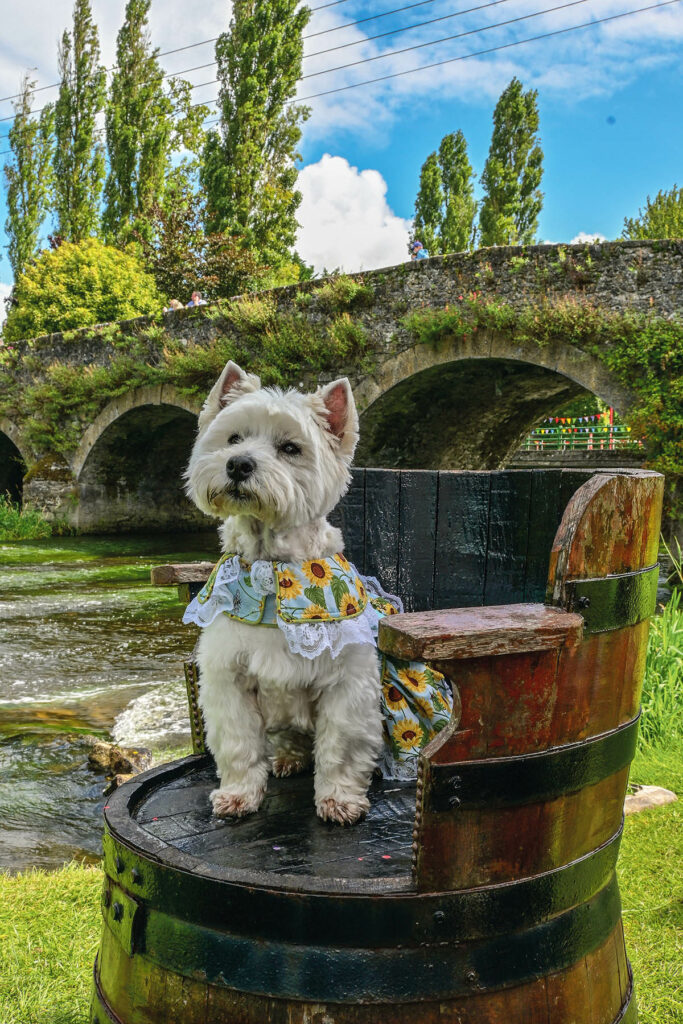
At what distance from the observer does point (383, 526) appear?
2.53m

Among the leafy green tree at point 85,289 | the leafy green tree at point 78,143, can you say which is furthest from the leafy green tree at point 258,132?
the leafy green tree at point 78,143

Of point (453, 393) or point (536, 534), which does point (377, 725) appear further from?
point (453, 393)

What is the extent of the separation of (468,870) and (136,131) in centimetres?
3115

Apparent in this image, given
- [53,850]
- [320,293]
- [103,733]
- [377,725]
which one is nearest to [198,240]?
[320,293]

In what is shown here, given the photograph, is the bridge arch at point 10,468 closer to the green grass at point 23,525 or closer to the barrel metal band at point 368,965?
the green grass at point 23,525

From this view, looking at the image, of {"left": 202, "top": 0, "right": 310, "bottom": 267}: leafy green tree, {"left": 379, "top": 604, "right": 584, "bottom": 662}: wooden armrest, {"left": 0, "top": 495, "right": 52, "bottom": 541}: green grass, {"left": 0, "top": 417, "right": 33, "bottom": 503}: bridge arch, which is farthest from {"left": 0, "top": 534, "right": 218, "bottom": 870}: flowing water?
{"left": 202, "top": 0, "right": 310, "bottom": 267}: leafy green tree

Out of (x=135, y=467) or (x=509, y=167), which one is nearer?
(x=135, y=467)

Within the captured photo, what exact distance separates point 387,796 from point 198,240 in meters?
24.1

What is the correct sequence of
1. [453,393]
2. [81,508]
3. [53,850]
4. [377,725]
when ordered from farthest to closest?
1. [81,508]
2. [453,393]
3. [53,850]
4. [377,725]

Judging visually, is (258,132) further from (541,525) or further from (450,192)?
(541,525)

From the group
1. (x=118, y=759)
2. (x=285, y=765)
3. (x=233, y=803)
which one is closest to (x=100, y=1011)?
(x=233, y=803)

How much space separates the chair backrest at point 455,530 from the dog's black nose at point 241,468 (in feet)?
2.39

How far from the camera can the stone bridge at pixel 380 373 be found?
1028cm

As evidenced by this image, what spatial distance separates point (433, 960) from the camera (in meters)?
1.23
